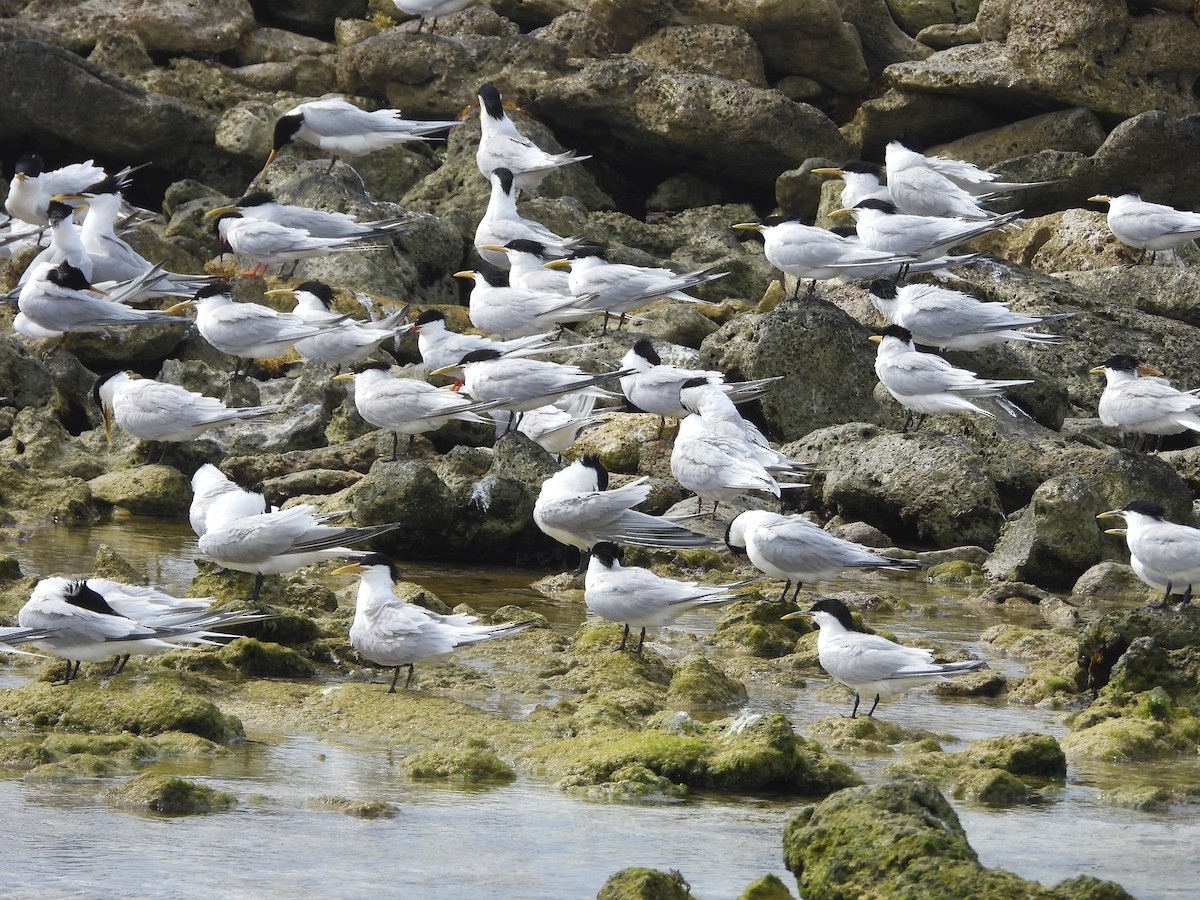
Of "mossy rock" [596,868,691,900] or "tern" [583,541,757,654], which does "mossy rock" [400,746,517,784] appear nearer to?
"mossy rock" [596,868,691,900]

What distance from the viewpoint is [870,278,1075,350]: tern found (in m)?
13.0

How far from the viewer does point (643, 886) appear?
195 inches

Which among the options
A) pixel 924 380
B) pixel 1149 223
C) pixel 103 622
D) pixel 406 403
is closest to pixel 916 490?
pixel 924 380

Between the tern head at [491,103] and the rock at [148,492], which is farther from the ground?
the tern head at [491,103]

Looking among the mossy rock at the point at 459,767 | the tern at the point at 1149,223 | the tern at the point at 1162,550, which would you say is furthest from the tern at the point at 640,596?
the tern at the point at 1149,223

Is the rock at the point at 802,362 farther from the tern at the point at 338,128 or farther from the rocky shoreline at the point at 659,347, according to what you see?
the tern at the point at 338,128

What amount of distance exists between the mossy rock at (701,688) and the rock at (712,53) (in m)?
13.8

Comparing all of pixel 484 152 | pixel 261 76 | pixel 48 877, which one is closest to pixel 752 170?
pixel 484 152

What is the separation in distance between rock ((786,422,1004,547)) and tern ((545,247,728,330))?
2.26m

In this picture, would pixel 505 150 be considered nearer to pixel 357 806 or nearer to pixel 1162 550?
pixel 1162 550

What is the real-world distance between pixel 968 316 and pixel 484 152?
6.34m

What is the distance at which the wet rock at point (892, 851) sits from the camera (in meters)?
4.71

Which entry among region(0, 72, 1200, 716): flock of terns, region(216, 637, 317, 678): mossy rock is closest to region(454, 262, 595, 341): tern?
region(0, 72, 1200, 716): flock of terns

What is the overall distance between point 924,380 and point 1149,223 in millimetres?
4666
